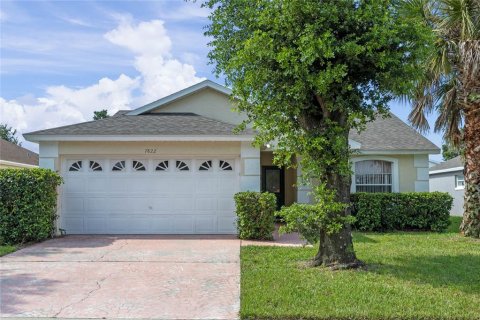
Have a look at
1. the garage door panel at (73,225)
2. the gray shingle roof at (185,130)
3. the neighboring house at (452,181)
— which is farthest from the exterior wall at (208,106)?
the neighboring house at (452,181)

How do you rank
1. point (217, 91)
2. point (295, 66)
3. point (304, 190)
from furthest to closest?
point (217, 91) < point (304, 190) < point (295, 66)

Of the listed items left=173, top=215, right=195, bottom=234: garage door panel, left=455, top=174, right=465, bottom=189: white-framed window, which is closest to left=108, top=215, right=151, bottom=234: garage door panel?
left=173, top=215, right=195, bottom=234: garage door panel

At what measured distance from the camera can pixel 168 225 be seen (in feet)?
43.8

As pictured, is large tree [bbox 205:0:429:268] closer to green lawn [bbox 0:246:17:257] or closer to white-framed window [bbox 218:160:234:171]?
white-framed window [bbox 218:160:234:171]

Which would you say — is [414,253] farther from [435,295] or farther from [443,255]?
[435,295]

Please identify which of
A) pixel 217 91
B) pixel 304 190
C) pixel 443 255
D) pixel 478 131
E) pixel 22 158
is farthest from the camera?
pixel 22 158

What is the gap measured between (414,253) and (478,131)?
467 cm

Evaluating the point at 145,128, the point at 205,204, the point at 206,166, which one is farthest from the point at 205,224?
the point at 145,128

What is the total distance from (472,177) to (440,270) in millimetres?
5345

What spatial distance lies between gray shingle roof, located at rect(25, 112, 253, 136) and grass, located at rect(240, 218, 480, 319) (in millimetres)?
4039

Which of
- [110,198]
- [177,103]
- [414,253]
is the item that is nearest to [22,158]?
[177,103]

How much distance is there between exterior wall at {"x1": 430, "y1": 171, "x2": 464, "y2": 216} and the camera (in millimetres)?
25312

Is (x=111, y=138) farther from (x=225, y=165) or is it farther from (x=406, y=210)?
(x=406, y=210)

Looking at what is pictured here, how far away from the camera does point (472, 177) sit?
505 inches
